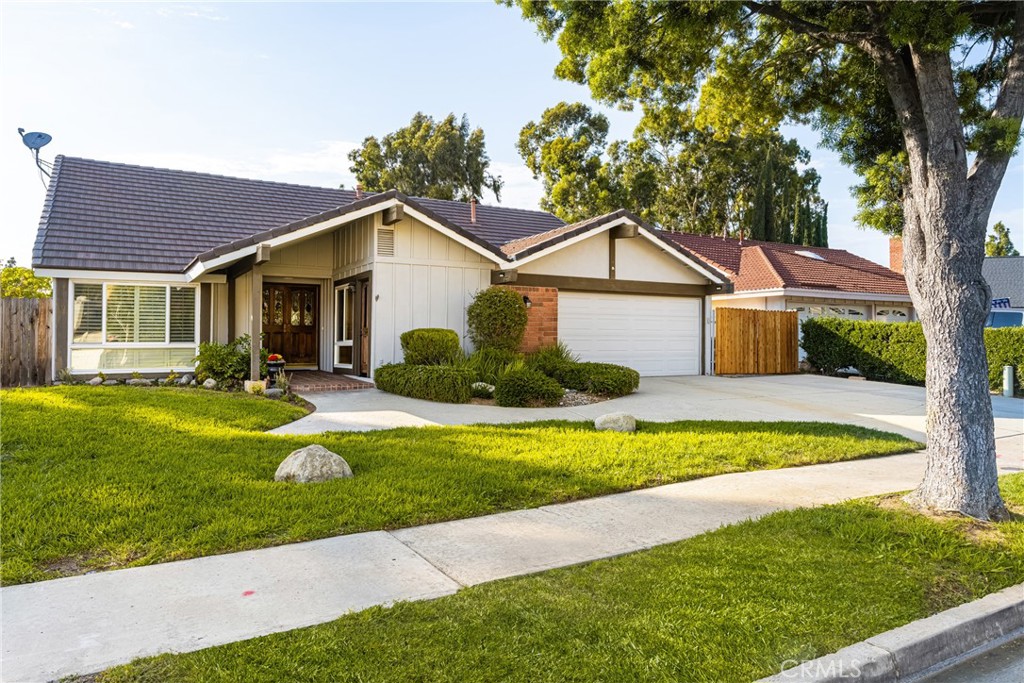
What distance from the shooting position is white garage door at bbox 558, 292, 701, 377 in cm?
1666

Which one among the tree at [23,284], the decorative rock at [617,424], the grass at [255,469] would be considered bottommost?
the grass at [255,469]

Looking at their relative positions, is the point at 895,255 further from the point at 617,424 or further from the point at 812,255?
the point at 617,424

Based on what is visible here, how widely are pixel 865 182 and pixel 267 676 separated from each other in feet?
22.2

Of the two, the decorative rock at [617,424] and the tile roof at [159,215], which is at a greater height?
the tile roof at [159,215]

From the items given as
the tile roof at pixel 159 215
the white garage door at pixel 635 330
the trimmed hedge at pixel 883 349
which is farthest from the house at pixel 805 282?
the tile roof at pixel 159 215

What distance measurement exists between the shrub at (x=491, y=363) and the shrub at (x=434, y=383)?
514 mm

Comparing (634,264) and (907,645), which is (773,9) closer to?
(907,645)

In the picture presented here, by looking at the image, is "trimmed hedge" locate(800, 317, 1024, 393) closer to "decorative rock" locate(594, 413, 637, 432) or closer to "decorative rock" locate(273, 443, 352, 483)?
"decorative rock" locate(594, 413, 637, 432)

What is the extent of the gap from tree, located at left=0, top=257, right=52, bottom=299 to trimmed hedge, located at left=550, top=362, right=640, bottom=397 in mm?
17774

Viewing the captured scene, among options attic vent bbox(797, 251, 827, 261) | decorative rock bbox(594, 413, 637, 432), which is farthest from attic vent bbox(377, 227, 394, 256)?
attic vent bbox(797, 251, 827, 261)

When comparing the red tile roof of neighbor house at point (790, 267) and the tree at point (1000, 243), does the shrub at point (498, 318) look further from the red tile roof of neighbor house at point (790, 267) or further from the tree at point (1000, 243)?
the tree at point (1000, 243)

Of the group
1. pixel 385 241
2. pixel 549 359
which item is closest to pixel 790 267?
pixel 549 359

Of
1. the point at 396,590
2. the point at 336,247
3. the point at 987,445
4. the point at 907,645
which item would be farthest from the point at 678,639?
the point at 336,247

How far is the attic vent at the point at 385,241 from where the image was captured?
13.8 meters
